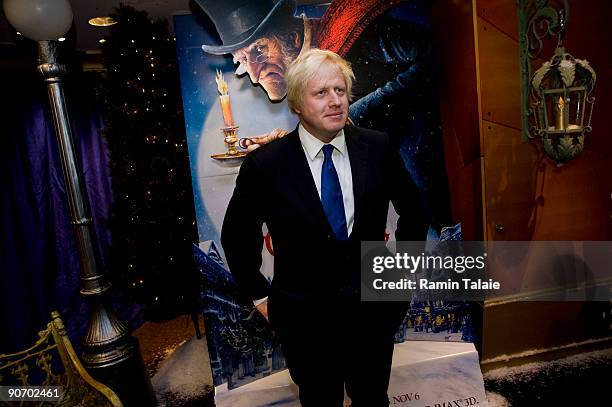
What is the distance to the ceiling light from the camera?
147 inches

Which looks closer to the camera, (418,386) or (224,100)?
(224,100)

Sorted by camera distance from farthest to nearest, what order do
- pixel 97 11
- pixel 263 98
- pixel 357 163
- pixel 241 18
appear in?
pixel 97 11, pixel 263 98, pixel 241 18, pixel 357 163

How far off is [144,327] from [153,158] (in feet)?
6.67

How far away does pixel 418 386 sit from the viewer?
2.91 metres

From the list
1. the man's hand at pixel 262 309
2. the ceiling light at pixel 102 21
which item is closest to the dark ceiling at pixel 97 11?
the ceiling light at pixel 102 21

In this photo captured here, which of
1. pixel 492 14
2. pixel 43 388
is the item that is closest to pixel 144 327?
pixel 43 388

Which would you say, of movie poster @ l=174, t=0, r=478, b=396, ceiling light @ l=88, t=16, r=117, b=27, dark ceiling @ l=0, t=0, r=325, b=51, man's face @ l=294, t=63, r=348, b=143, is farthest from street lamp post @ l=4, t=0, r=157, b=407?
man's face @ l=294, t=63, r=348, b=143

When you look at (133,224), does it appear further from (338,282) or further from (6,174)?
(338,282)

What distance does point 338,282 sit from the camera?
2025 millimetres

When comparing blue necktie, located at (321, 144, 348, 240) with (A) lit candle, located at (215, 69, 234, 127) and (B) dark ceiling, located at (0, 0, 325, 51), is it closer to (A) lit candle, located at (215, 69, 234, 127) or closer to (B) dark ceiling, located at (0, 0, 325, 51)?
(A) lit candle, located at (215, 69, 234, 127)

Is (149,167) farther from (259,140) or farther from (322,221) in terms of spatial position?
(322,221)

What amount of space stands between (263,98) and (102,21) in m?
2.02

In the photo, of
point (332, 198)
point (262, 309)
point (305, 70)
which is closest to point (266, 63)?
point (305, 70)

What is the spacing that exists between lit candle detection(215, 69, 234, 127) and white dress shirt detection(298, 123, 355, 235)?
79 cm
